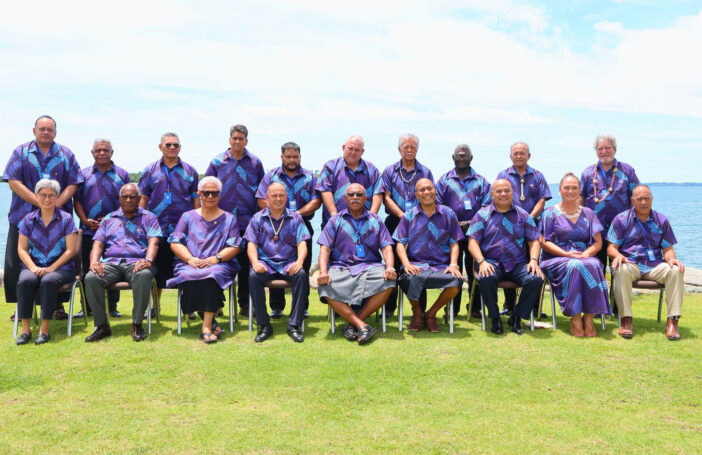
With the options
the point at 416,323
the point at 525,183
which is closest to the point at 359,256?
the point at 416,323

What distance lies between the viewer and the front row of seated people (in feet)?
19.0

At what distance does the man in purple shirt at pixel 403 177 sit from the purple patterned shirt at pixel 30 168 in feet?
12.0

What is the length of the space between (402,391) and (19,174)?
4.91 metres

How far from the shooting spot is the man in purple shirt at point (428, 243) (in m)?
6.08

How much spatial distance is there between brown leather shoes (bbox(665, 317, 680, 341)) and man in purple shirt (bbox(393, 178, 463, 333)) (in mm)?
2198

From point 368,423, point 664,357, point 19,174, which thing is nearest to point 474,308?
point 664,357

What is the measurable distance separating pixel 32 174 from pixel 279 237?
114 inches

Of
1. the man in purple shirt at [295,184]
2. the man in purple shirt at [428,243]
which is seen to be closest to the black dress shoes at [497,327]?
the man in purple shirt at [428,243]

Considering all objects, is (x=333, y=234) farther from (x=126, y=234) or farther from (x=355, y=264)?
(x=126, y=234)

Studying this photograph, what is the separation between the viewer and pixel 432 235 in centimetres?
620

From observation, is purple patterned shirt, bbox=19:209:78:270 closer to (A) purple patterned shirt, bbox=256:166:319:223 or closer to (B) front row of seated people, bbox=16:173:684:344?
(B) front row of seated people, bbox=16:173:684:344

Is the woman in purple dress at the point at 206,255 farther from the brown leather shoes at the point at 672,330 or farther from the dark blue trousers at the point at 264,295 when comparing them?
the brown leather shoes at the point at 672,330

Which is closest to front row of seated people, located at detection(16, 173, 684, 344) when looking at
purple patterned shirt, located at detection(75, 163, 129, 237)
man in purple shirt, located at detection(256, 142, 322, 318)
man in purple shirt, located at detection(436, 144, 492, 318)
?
man in purple shirt, located at detection(436, 144, 492, 318)

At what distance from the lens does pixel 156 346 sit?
5508 mm
